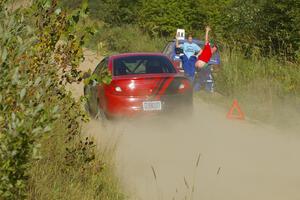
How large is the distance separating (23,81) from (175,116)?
7590mm

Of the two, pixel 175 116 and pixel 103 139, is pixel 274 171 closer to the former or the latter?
pixel 103 139

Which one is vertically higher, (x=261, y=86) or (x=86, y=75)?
(x=86, y=75)

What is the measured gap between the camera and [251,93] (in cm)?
1531

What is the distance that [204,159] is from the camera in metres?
8.76

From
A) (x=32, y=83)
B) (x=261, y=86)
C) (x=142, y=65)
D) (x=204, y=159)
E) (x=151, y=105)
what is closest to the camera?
(x=32, y=83)

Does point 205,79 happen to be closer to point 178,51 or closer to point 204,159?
point 178,51

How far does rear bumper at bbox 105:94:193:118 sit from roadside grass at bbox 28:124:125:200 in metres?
4.41

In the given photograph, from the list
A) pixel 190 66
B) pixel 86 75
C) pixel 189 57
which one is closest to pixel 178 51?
pixel 189 57

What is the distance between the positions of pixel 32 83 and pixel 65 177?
2.28 meters

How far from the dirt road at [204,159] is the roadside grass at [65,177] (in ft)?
1.19

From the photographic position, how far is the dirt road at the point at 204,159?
7176mm

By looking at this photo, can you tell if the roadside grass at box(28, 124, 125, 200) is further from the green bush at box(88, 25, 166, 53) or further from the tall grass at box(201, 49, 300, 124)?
the green bush at box(88, 25, 166, 53)

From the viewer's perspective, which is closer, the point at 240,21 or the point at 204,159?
the point at 204,159

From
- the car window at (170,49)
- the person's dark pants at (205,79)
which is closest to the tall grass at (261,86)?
the person's dark pants at (205,79)
